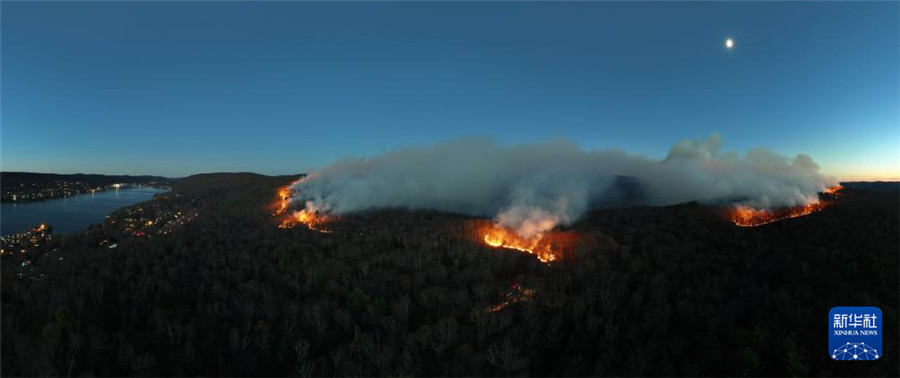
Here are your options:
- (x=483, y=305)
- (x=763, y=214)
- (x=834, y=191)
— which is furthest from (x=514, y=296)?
(x=834, y=191)

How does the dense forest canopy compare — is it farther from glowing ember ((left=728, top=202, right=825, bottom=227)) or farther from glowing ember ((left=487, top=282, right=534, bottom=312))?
glowing ember ((left=728, top=202, right=825, bottom=227))

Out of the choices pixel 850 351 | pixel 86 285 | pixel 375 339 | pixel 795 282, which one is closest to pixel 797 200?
pixel 795 282

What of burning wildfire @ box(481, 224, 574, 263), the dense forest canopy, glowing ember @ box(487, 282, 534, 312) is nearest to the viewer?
the dense forest canopy

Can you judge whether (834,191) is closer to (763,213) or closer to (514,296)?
(763,213)

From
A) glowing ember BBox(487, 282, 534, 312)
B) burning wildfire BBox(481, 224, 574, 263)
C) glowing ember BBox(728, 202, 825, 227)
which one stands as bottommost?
glowing ember BBox(487, 282, 534, 312)

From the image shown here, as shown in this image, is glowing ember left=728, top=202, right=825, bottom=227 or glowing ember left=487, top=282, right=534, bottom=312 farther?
glowing ember left=728, top=202, right=825, bottom=227

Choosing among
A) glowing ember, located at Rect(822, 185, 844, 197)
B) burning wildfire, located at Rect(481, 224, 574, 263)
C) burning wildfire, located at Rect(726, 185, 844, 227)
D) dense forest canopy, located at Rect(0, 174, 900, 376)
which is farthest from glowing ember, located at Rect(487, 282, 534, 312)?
glowing ember, located at Rect(822, 185, 844, 197)

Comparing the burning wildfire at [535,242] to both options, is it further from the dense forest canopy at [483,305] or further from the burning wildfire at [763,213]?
the burning wildfire at [763,213]

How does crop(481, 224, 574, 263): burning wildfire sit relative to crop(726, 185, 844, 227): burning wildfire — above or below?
below

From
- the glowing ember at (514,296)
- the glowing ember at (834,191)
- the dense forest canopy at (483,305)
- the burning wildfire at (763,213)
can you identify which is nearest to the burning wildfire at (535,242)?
the dense forest canopy at (483,305)
